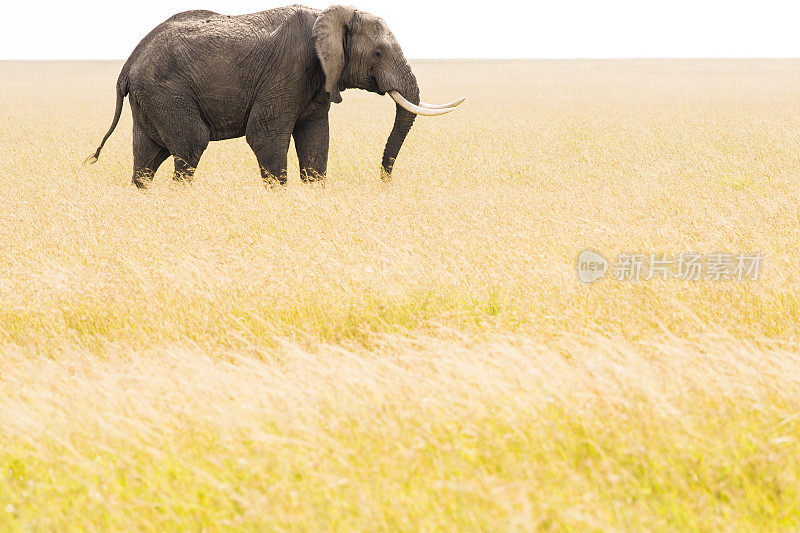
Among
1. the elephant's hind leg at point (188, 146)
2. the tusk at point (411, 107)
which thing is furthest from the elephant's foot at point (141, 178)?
the tusk at point (411, 107)

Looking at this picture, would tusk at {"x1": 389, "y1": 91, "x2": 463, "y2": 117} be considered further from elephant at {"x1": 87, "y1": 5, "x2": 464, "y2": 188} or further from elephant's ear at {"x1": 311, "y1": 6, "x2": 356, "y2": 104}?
elephant's ear at {"x1": 311, "y1": 6, "x2": 356, "y2": 104}

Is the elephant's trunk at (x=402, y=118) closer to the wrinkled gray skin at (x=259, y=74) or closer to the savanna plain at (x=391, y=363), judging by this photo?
the wrinkled gray skin at (x=259, y=74)

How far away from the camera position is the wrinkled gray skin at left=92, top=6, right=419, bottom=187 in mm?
9578

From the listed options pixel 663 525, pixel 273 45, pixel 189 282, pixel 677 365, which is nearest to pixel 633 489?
pixel 663 525

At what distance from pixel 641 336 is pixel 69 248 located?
500 cm

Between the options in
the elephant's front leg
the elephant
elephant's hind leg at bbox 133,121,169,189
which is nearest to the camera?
the elephant

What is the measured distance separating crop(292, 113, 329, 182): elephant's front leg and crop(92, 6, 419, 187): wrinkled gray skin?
23 centimetres

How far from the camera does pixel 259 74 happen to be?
382 inches

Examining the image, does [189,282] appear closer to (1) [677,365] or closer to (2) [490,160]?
(1) [677,365]

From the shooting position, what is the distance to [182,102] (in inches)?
384

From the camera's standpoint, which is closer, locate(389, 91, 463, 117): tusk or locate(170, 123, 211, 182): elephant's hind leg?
locate(389, 91, 463, 117): tusk

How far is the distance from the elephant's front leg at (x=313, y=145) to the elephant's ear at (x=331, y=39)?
0.91 metres

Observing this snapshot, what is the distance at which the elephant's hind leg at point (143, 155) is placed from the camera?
1053 centimetres

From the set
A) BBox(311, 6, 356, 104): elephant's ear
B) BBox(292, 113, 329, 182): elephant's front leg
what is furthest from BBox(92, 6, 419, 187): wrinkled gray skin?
BBox(292, 113, 329, 182): elephant's front leg
